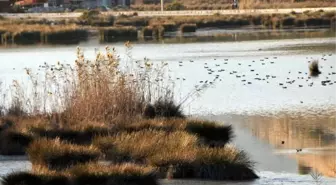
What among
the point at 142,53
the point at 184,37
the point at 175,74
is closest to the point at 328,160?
the point at 175,74

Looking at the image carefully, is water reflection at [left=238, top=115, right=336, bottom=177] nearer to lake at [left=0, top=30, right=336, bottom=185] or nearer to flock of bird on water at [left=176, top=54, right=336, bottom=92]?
lake at [left=0, top=30, right=336, bottom=185]

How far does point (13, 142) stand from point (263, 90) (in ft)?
43.5

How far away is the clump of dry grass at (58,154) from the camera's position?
43.4 ft

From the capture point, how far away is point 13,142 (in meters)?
15.8

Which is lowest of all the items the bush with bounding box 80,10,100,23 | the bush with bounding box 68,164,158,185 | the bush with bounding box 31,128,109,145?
the bush with bounding box 80,10,100,23

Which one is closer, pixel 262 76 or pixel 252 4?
pixel 262 76

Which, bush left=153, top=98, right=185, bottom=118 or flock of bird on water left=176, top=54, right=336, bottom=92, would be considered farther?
flock of bird on water left=176, top=54, right=336, bottom=92

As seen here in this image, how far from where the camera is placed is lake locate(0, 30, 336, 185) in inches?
621

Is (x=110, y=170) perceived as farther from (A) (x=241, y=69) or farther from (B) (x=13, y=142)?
(A) (x=241, y=69)

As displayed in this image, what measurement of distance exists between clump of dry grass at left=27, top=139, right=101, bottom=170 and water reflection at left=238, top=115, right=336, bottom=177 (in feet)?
10.2

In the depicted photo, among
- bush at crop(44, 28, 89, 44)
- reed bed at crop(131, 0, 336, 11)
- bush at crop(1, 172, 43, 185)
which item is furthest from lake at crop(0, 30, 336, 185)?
reed bed at crop(131, 0, 336, 11)

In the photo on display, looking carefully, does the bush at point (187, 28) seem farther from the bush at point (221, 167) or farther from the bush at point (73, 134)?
the bush at point (221, 167)

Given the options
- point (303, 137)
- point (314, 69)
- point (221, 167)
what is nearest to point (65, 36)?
point (314, 69)

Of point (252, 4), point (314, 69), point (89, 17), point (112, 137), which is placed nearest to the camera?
point (112, 137)
